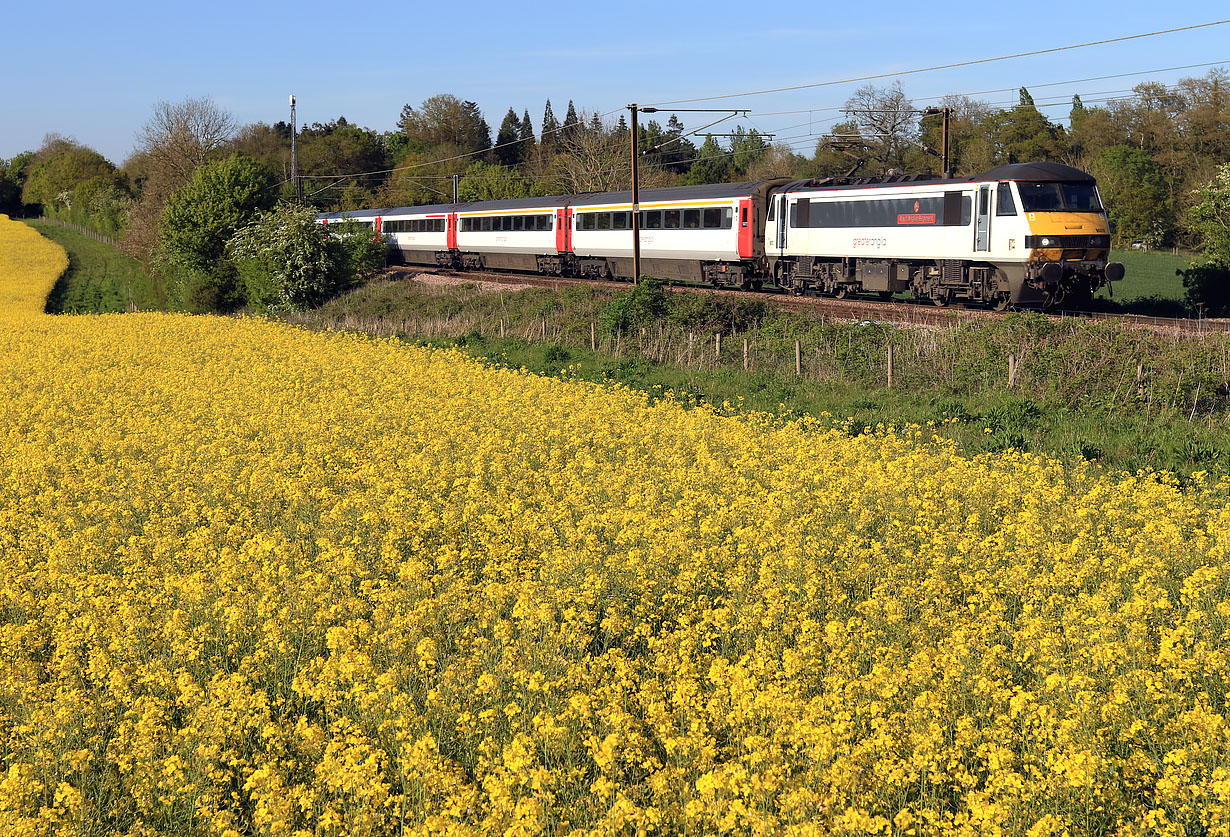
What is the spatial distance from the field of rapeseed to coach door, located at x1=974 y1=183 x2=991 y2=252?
36.4 ft

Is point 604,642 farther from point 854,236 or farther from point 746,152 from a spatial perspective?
point 746,152

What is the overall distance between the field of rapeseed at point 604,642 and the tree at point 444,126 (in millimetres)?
107807

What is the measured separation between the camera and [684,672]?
5.84 meters

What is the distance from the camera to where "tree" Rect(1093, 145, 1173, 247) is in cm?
6141

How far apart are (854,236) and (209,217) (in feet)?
100

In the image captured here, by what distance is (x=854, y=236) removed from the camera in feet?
82.0

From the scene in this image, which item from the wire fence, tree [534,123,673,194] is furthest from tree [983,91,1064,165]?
the wire fence

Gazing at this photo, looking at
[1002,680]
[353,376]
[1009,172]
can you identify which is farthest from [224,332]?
[1002,680]

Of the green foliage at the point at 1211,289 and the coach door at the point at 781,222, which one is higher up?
the coach door at the point at 781,222

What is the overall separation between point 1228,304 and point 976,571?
22.1 m

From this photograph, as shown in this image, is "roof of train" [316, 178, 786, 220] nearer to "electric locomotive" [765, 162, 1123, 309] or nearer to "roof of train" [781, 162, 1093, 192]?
"electric locomotive" [765, 162, 1123, 309]

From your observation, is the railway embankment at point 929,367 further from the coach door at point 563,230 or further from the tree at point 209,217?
the tree at point 209,217

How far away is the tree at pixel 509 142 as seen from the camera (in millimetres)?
116688

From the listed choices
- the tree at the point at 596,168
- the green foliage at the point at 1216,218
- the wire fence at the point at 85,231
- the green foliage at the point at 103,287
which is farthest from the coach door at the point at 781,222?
the wire fence at the point at 85,231
